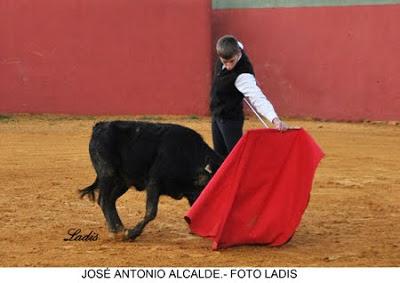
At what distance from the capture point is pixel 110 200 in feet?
26.1

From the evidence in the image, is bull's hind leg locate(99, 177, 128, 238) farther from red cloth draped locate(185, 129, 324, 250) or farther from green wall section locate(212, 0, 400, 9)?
green wall section locate(212, 0, 400, 9)

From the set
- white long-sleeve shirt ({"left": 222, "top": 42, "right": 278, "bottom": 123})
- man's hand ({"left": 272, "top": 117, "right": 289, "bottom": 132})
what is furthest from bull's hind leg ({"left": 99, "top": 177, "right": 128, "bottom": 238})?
man's hand ({"left": 272, "top": 117, "right": 289, "bottom": 132})

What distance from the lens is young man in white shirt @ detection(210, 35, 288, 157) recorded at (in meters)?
7.42

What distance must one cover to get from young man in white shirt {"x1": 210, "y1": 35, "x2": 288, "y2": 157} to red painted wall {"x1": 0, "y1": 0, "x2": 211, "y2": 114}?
10.9m

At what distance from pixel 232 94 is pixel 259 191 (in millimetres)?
802

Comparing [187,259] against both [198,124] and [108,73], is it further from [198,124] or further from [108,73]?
[108,73]

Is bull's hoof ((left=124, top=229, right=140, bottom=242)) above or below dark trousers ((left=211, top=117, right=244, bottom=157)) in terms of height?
below

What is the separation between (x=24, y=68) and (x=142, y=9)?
101 inches

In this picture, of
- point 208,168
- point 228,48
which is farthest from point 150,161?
point 228,48

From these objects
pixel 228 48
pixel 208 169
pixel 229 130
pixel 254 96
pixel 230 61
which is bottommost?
pixel 208 169

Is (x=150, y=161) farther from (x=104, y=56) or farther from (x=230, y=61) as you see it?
(x=104, y=56)

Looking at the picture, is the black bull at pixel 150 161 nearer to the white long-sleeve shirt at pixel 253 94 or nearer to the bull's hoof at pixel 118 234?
the bull's hoof at pixel 118 234

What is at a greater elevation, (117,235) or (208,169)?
(208,169)

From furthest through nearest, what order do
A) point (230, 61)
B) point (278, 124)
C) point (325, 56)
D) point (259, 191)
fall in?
point (325, 56) → point (259, 191) → point (230, 61) → point (278, 124)
